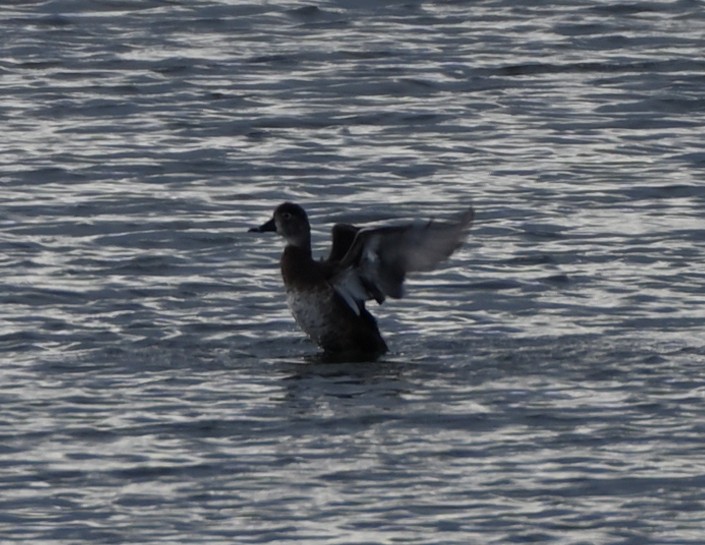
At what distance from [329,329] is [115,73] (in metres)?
7.35

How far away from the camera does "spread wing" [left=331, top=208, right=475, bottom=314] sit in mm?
12141

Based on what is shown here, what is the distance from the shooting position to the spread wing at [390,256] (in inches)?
478

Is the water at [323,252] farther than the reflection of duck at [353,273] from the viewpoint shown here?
No

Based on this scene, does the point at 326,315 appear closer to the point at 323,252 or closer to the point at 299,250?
the point at 299,250

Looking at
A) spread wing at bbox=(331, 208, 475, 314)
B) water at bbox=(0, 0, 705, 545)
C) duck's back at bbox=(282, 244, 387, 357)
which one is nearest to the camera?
water at bbox=(0, 0, 705, 545)

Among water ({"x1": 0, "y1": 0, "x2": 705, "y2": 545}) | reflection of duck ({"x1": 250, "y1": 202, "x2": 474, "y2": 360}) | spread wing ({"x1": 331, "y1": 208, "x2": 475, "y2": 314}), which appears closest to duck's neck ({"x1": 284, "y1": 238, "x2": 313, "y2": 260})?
reflection of duck ({"x1": 250, "y1": 202, "x2": 474, "y2": 360})

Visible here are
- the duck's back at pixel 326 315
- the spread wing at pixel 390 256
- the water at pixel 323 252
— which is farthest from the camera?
the duck's back at pixel 326 315

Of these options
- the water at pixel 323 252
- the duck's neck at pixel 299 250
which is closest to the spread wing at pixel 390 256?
the duck's neck at pixel 299 250

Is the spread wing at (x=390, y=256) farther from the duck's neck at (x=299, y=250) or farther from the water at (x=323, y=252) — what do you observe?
the water at (x=323, y=252)

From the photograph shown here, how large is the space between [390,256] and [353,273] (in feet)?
1.09

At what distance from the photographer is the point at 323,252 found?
48.4ft

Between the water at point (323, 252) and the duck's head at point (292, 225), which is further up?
the duck's head at point (292, 225)

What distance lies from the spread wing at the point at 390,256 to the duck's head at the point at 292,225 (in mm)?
285

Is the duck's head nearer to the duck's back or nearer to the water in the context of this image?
the duck's back
